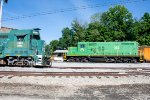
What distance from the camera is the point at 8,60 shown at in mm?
20938

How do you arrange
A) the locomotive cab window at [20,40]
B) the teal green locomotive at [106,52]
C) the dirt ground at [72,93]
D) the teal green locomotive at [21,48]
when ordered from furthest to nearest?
the teal green locomotive at [106,52] < the locomotive cab window at [20,40] < the teal green locomotive at [21,48] < the dirt ground at [72,93]

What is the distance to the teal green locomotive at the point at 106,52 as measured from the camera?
3488cm

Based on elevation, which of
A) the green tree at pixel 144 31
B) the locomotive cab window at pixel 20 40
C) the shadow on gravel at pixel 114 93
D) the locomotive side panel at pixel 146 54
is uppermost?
the green tree at pixel 144 31

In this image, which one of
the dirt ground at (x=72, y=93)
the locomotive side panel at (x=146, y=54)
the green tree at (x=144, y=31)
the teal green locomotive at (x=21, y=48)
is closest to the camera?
the dirt ground at (x=72, y=93)

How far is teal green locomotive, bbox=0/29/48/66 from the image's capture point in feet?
67.3

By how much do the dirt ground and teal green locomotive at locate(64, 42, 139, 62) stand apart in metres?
24.7

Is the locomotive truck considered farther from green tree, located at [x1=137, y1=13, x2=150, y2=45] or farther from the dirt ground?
green tree, located at [x1=137, y1=13, x2=150, y2=45]

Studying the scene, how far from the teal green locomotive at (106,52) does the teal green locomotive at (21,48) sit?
15385 millimetres

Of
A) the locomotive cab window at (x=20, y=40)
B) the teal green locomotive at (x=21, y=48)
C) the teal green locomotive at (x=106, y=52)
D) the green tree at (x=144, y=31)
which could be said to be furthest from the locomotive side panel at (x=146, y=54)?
the green tree at (x=144, y=31)

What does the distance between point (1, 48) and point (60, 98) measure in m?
14.3

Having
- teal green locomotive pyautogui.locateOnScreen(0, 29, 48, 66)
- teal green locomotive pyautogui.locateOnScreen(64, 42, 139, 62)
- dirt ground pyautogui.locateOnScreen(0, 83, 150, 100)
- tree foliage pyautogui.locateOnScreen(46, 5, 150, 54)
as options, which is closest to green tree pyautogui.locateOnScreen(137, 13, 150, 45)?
tree foliage pyautogui.locateOnScreen(46, 5, 150, 54)

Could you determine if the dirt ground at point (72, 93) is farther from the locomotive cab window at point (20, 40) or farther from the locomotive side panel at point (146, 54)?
the locomotive side panel at point (146, 54)

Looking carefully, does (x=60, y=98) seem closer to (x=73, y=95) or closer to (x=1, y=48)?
(x=73, y=95)

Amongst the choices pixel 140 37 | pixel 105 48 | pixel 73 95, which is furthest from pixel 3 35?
pixel 140 37
